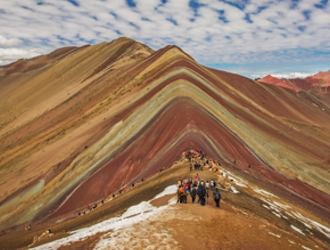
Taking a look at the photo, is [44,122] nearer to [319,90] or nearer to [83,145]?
[83,145]

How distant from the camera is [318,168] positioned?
56250mm

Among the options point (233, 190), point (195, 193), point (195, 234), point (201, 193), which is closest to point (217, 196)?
point (201, 193)

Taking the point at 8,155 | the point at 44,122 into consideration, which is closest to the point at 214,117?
the point at 8,155

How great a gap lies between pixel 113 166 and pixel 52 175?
A: 35.5ft

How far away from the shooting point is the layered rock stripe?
42562 millimetres

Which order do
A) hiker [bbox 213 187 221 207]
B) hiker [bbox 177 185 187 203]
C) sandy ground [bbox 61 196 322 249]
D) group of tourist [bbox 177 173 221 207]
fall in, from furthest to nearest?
hiker [bbox 177 185 187 203], group of tourist [bbox 177 173 221 207], hiker [bbox 213 187 221 207], sandy ground [bbox 61 196 322 249]

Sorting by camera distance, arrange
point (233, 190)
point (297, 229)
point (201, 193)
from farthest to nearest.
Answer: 1. point (233, 190)
2. point (297, 229)
3. point (201, 193)

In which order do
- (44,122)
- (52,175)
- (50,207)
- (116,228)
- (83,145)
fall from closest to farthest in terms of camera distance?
(116,228) → (50,207) → (52,175) → (83,145) → (44,122)

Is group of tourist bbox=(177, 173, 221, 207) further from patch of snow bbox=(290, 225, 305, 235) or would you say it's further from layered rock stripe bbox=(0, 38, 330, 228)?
layered rock stripe bbox=(0, 38, 330, 228)

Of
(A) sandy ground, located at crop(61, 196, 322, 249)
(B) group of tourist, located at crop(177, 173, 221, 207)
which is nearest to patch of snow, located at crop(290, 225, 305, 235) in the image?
(A) sandy ground, located at crop(61, 196, 322, 249)

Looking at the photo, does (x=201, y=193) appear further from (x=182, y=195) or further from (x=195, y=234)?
(x=195, y=234)

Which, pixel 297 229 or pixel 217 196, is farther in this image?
pixel 297 229

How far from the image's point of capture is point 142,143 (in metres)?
46.2

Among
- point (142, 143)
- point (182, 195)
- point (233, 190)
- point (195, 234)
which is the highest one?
point (142, 143)
